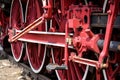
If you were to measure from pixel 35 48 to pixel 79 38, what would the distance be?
1986mm

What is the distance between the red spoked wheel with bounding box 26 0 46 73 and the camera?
4.75 metres

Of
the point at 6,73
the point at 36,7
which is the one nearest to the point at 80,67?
the point at 36,7

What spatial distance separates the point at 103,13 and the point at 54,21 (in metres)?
1.28

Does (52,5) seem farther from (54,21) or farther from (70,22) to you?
(70,22)

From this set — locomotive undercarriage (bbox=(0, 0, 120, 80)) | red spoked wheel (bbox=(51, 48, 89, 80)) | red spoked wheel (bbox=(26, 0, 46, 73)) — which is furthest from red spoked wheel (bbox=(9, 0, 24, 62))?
red spoked wheel (bbox=(51, 48, 89, 80))

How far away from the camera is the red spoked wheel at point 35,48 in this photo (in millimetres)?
4749

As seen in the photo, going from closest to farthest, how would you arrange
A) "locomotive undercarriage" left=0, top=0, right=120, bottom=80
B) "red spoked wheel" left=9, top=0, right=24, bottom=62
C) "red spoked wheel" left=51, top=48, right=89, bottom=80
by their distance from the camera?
"locomotive undercarriage" left=0, top=0, right=120, bottom=80 < "red spoked wheel" left=51, top=48, right=89, bottom=80 < "red spoked wheel" left=9, top=0, right=24, bottom=62

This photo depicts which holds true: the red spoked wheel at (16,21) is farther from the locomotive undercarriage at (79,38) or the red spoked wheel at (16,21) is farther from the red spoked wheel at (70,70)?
the red spoked wheel at (70,70)

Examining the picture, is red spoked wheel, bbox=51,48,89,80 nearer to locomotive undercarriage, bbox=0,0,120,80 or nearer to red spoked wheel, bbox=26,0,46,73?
locomotive undercarriage, bbox=0,0,120,80

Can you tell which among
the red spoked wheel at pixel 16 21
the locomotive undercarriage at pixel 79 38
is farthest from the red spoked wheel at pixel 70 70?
the red spoked wheel at pixel 16 21

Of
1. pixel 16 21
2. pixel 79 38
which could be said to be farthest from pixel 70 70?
pixel 16 21

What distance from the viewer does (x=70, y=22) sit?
3375 mm

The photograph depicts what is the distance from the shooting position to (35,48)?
5160 millimetres

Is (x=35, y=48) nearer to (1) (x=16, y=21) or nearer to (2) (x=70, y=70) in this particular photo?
(1) (x=16, y=21)
